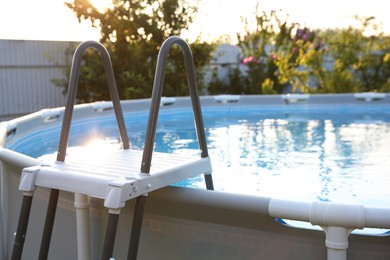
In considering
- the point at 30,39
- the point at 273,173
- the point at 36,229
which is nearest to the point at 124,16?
the point at 30,39

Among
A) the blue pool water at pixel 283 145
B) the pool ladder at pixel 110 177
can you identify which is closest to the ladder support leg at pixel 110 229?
the pool ladder at pixel 110 177

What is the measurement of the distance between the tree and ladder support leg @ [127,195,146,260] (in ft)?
26.4

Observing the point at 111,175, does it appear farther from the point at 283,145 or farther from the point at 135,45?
the point at 135,45

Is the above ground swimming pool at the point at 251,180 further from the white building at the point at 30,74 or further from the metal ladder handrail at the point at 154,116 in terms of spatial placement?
the white building at the point at 30,74

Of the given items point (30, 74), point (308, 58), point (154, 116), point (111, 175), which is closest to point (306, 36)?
point (308, 58)

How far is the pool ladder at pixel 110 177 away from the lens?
61.8 inches

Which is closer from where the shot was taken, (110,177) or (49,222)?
(110,177)

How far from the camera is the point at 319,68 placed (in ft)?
33.1

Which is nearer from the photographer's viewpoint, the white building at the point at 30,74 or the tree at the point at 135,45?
the white building at the point at 30,74

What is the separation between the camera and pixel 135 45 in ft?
32.7

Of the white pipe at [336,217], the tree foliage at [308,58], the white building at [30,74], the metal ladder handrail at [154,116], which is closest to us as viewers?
the white pipe at [336,217]

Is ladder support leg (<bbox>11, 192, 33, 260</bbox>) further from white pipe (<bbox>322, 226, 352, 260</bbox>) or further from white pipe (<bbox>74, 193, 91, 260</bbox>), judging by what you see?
white pipe (<bbox>322, 226, 352, 260</bbox>)

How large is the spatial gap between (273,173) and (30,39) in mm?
6767

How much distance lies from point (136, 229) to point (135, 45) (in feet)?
28.3
